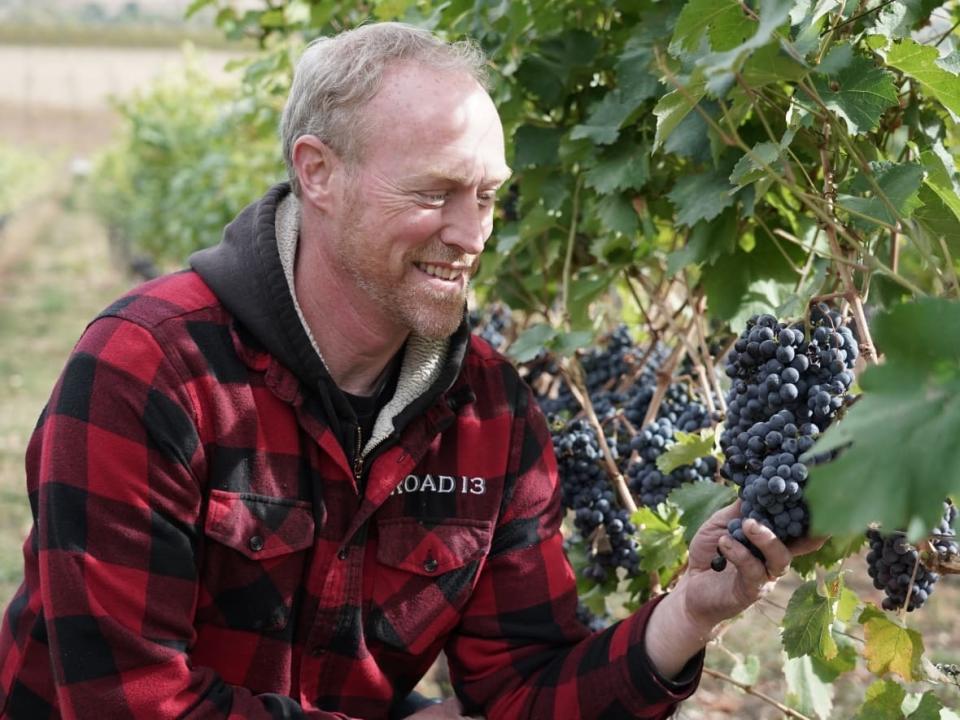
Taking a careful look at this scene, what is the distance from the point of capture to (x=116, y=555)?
1.87m

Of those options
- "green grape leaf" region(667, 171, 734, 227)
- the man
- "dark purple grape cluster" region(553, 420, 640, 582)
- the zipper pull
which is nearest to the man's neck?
the man

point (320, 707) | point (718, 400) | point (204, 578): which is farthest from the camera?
point (718, 400)

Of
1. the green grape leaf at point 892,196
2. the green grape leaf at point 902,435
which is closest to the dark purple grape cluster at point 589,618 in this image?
the green grape leaf at point 892,196

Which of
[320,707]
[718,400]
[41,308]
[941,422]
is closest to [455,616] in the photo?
[320,707]

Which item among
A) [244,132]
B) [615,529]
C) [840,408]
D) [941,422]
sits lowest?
[244,132]

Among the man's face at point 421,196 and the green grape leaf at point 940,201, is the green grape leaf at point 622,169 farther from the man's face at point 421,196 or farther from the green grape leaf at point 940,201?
the green grape leaf at point 940,201

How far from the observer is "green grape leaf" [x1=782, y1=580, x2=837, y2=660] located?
6.01ft

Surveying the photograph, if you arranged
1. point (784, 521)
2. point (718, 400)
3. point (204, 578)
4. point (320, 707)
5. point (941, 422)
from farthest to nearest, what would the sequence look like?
point (718, 400)
point (320, 707)
point (204, 578)
point (784, 521)
point (941, 422)

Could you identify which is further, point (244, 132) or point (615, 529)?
point (244, 132)

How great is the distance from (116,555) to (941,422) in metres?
1.34

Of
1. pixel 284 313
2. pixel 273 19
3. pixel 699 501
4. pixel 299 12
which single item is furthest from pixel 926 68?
pixel 273 19

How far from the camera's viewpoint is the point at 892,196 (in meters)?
1.64

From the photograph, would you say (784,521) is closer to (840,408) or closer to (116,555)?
(840,408)

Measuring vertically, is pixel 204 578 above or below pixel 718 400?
below
